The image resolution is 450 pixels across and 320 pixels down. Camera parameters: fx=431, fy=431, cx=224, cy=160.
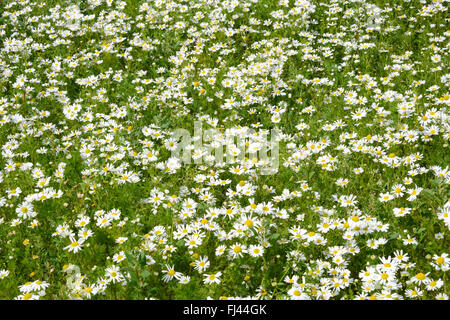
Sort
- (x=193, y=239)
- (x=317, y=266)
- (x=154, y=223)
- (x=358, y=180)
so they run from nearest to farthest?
(x=317, y=266), (x=193, y=239), (x=154, y=223), (x=358, y=180)

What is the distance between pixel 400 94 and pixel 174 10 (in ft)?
14.1

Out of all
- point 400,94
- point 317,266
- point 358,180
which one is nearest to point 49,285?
point 317,266

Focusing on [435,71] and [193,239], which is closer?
[193,239]

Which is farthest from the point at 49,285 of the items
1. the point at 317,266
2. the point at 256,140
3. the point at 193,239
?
the point at 256,140

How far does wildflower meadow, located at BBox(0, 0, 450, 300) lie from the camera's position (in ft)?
12.3

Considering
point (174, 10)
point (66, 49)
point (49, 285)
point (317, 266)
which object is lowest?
point (49, 285)

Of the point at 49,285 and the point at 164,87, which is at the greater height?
the point at 164,87

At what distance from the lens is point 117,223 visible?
436 cm

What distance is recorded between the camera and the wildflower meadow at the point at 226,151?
147 inches

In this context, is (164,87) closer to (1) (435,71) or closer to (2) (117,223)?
(2) (117,223)

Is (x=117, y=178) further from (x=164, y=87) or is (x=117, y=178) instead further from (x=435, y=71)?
(x=435, y=71)

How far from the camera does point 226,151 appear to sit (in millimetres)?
5125
